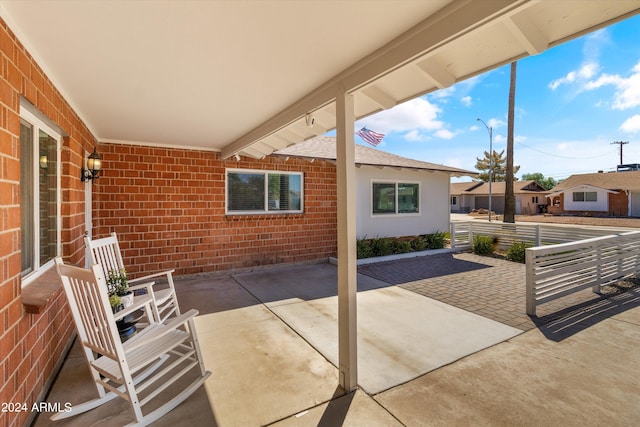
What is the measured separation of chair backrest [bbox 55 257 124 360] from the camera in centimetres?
214

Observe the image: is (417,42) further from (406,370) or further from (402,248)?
(402,248)

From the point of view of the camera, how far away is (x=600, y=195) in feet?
91.0

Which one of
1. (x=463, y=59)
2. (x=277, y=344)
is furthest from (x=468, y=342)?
(x=463, y=59)

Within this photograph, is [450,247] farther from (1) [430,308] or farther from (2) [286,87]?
(2) [286,87]

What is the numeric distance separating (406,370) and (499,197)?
1509 inches

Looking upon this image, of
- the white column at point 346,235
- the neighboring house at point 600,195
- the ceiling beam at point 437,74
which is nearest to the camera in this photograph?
the ceiling beam at point 437,74

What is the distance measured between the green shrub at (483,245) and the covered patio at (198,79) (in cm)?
649

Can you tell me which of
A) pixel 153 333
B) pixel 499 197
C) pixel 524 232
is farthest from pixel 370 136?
pixel 499 197

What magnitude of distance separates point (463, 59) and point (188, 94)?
2.73 metres

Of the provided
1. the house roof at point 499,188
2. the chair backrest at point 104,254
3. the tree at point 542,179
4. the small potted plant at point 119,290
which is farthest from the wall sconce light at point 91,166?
the tree at point 542,179

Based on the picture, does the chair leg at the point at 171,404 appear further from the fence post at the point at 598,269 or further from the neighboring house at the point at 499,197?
the neighboring house at the point at 499,197

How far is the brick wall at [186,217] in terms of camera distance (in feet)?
19.2

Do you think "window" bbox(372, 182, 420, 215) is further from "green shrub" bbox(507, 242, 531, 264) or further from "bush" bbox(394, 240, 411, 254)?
"green shrub" bbox(507, 242, 531, 264)

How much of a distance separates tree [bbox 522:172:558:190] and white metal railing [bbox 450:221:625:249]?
50464 millimetres
